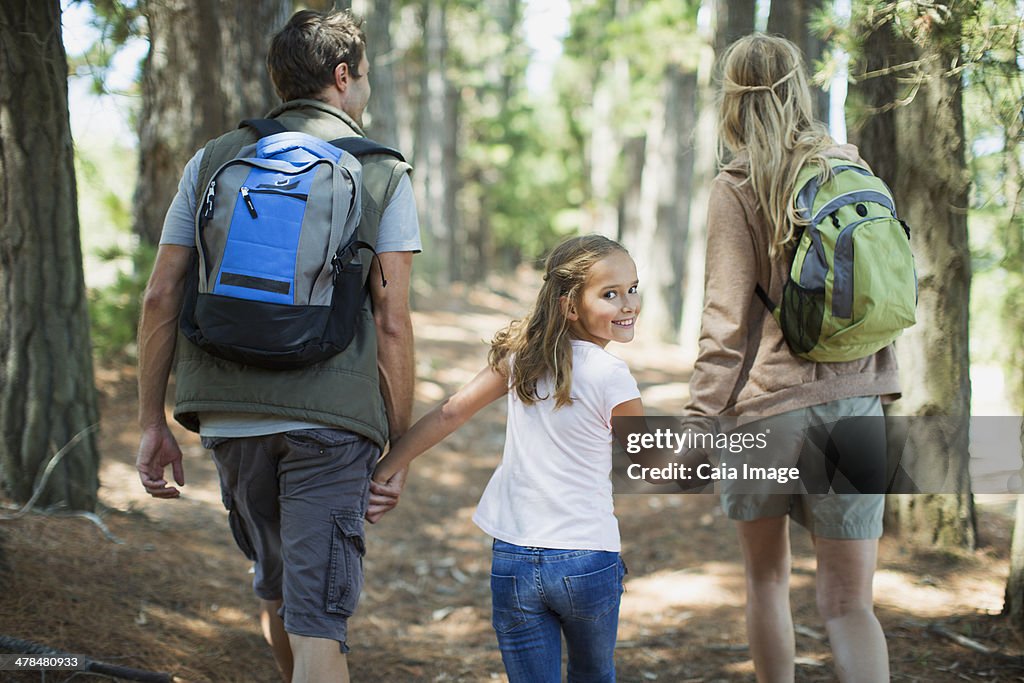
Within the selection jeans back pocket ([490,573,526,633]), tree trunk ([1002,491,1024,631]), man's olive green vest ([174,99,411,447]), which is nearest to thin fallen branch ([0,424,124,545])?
man's olive green vest ([174,99,411,447])

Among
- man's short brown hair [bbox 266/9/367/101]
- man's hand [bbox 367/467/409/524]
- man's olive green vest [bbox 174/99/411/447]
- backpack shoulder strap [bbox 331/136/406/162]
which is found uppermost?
man's short brown hair [bbox 266/9/367/101]

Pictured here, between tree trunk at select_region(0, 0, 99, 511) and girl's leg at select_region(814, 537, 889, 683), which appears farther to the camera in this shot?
tree trunk at select_region(0, 0, 99, 511)

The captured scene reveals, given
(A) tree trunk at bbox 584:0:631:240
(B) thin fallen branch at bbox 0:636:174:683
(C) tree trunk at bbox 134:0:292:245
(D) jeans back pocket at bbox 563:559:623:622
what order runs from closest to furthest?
(D) jeans back pocket at bbox 563:559:623:622, (B) thin fallen branch at bbox 0:636:174:683, (C) tree trunk at bbox 134:0:292:245, (A) tree trunk at bbox 584:0:631:240

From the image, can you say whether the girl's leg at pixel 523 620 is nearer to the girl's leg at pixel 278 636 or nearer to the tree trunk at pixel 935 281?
the girl's leg at pixel 278 636

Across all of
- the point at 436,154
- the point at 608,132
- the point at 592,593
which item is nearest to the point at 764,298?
the point at 592,593

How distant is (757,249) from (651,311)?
14029 mm

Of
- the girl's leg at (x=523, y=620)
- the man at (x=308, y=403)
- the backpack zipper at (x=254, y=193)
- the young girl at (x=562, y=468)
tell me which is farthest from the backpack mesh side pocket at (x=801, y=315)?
the backpack zipper at (x=254, y=193)

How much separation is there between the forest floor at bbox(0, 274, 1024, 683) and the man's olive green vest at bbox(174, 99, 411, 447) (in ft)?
4.10

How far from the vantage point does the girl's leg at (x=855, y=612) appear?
8.99 ft

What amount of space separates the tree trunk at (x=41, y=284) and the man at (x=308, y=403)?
1644 millimetres

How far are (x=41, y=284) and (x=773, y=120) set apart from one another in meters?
3.27

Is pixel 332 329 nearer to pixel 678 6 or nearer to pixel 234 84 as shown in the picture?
pixel 234 84

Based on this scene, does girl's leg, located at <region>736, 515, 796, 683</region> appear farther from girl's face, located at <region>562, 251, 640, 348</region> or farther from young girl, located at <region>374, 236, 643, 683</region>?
girl's face, located at <region>562, 251, 640, 348</region>

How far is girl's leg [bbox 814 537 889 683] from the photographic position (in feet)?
8.99
